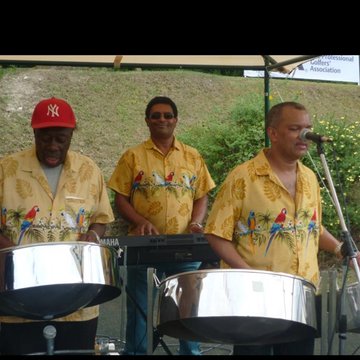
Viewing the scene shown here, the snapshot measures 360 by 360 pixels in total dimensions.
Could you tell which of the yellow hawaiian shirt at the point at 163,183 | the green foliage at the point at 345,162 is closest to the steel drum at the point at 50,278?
the yellow hawaiian shirt at the point at 163,183

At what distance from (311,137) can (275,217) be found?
0.30 meters

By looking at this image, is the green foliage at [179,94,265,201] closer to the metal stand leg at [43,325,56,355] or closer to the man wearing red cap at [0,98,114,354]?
the man wearing red cap at [0,98,114,354]

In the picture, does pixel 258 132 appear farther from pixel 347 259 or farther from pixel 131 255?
pixel 347 259

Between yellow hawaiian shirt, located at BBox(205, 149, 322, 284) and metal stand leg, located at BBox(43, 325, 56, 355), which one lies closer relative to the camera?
metal stand leg, located at BBox(43, 325, 56, 355)

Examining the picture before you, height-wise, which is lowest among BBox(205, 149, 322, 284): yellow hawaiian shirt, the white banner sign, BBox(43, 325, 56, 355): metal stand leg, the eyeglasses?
BBox(43, 325, 56, 355): metal stand leg

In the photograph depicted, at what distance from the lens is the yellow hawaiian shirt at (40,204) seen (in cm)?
265

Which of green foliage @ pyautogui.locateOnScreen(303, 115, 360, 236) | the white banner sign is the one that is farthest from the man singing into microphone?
the white banner sign

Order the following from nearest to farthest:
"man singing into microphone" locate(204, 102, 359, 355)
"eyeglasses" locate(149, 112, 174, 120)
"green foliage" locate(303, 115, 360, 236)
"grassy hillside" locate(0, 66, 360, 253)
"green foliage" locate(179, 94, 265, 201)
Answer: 1. "man singing into microphone" locate(204, 102, 359, 355)
2. "eyeglasses" locate(149, 112, 174, 120)
3. "green foliage" locate(303, 115, 360, 236)
4. "green foliage" locate(179, 94, 265, 201)
5. "grassy hillside" locate(0, 66, 360, 253)

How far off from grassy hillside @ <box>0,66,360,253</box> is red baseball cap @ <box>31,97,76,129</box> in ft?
16.6

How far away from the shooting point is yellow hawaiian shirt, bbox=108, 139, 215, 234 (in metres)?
3.51

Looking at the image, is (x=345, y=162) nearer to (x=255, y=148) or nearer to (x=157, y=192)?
(x=255, y=148)

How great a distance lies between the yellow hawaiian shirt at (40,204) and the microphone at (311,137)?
2.54 ft
